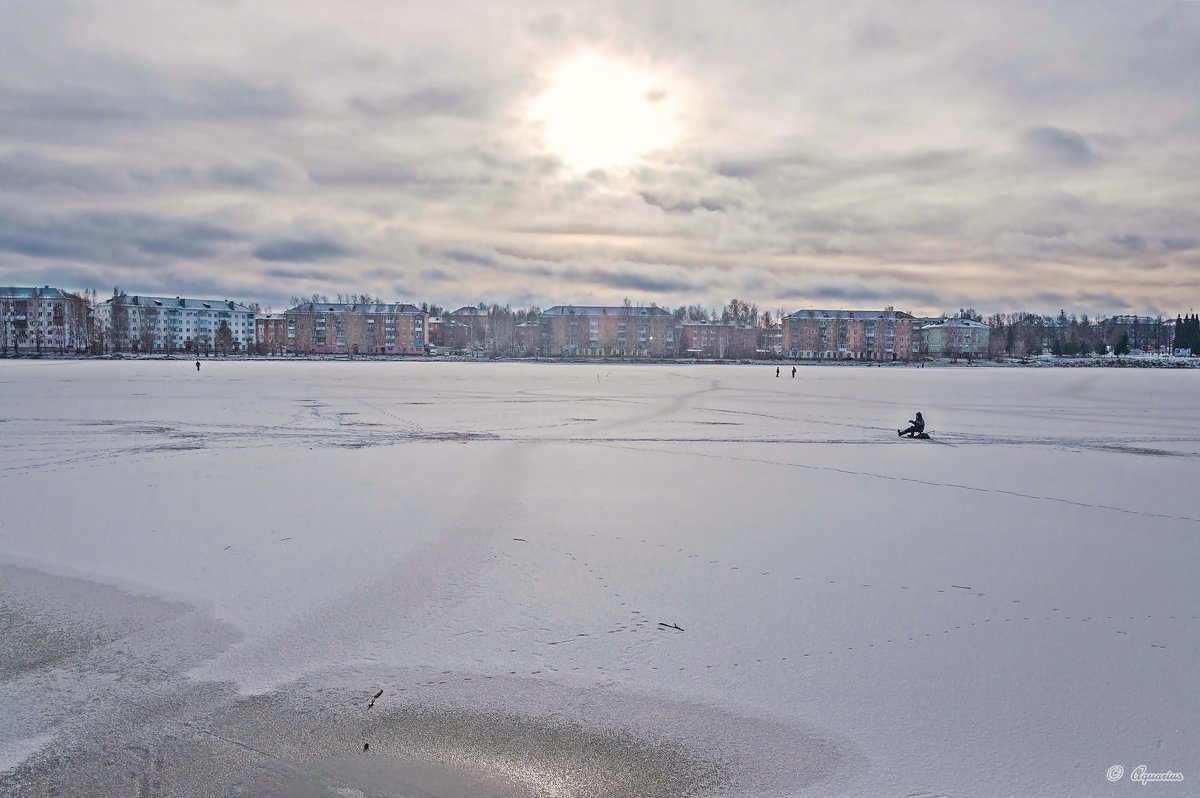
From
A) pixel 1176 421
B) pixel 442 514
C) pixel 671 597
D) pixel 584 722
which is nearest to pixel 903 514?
pixel 671 597

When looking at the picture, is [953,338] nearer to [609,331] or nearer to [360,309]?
[609,331]

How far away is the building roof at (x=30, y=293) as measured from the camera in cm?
13325

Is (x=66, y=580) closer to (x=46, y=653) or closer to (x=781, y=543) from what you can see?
(x=46, y=653)

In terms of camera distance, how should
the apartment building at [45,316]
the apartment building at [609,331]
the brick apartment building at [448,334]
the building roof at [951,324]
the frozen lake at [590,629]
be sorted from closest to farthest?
the frozen lake at [590,629] < the apartment building at [45,316] < the apartment building at [609,331] < the building roof at [951,324] < the brick apartment building at [448,334]

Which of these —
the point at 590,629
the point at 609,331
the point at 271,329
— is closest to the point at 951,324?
the point at 609,331

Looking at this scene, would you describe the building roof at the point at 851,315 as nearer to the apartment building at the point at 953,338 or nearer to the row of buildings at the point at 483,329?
the row of buildings at the point at 483,329

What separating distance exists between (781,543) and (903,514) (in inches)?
86.3

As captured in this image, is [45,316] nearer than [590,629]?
No

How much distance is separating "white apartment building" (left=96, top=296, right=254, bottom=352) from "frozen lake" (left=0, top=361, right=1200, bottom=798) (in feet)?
455

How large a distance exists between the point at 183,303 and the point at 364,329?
38.7 m

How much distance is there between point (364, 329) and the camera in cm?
14238

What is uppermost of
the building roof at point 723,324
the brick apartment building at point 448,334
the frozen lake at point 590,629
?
the building roof at point 723,324

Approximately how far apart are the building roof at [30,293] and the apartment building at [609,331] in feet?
257

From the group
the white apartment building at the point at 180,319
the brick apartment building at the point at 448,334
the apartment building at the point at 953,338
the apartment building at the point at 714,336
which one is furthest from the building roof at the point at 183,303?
the apartment building at the point at 953,338
